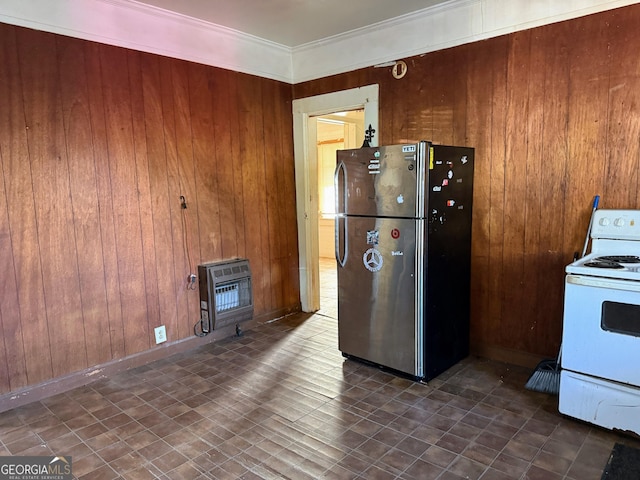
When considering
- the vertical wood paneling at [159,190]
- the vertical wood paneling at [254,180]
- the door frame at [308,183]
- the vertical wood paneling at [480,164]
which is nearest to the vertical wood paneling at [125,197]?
the vertical wood paneling at [159,190]

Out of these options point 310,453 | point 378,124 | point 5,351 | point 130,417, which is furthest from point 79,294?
point 378,124

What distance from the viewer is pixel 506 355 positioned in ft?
10.7

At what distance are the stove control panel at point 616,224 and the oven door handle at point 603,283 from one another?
0.56 metres

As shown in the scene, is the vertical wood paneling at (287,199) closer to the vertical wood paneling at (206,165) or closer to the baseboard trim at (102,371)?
the baseboard trim at (102,371)

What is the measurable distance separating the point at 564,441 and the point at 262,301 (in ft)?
9.27

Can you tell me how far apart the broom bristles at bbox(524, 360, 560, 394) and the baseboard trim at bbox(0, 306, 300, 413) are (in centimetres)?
250

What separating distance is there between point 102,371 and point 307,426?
170cm

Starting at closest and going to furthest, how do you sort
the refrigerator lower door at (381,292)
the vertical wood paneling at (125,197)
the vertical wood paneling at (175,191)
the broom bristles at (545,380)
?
the broom bristles at (545,380), the refrigerator lower door at (381,292), the vertical wood paneling at (125,197), the vertical wood paneling at (175,191)

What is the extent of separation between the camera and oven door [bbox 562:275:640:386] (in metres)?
2.16

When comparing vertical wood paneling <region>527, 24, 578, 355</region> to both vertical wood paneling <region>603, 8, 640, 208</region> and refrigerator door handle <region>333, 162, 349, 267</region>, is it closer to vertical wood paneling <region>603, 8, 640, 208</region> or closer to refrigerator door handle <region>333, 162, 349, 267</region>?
vertical wood paneling <region>603, 8, 640, 208</region>

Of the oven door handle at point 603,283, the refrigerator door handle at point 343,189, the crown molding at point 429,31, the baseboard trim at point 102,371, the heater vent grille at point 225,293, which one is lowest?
the baseboard trim at point 102,371

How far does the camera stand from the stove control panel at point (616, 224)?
2.55 m

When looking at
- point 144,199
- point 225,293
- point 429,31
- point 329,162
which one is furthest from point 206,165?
point 329,162

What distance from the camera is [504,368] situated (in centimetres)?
316
